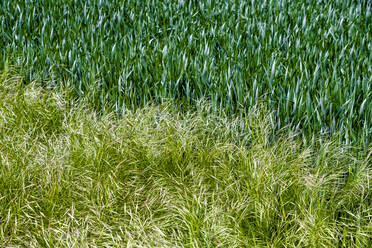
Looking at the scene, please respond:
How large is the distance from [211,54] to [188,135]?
3.23ft

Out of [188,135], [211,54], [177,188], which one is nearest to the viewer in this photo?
[177,188]

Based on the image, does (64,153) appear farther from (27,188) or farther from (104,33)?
(104,33)

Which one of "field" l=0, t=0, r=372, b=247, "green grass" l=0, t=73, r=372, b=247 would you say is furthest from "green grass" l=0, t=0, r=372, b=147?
"green grass" l=0, t=73, r=372, b=247

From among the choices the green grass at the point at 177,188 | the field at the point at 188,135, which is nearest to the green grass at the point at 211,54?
the field at the point at 188,135

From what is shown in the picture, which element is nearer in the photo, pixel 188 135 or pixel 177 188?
pixel 177 188

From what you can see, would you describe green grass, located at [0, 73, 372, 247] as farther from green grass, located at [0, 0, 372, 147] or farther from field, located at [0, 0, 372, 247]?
green grass, located at [0, 0, 372, 147]

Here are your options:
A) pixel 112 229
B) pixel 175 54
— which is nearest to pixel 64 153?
pixel 112 229

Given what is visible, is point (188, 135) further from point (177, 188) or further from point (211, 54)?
point (211, 54)

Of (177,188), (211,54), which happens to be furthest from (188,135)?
(211,54)

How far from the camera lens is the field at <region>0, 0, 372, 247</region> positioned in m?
2.11

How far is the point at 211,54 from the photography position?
3.40m

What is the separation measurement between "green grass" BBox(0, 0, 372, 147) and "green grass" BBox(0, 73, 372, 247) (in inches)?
8.9

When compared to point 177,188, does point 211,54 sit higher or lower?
higher

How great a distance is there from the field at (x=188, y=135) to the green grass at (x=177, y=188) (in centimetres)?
Answer: 1
